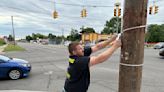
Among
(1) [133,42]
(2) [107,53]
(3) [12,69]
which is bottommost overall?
(3) [12,69]

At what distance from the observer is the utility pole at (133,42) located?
8.33 ft

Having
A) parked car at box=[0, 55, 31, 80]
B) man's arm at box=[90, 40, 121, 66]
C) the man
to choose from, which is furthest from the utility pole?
parked car at box=[0, 55, 31, 80]

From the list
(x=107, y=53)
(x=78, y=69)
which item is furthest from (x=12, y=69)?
(x=107, y=53)

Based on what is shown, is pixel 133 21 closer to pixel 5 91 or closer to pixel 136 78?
pixel 136 78

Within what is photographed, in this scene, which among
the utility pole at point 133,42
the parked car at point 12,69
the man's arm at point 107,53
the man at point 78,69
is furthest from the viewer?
the parked car at point 12,69

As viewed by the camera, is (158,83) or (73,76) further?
(158,83)

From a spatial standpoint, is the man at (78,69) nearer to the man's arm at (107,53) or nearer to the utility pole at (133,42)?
the man's arm at (107,53)

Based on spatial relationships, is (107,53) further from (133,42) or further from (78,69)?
(78,69)

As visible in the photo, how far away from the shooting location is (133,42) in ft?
8.39

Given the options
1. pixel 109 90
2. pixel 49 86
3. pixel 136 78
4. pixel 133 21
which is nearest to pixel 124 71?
pixel 136 78

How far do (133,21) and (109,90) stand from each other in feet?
18.2

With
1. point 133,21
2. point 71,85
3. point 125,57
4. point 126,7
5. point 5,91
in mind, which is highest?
point 126,7

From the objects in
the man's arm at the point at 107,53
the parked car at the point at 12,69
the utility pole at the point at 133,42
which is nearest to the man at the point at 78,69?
the man's arm at the point at 107,53

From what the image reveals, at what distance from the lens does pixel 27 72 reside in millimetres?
10977
